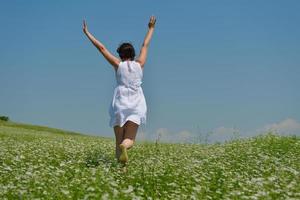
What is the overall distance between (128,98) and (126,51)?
111 centimetres

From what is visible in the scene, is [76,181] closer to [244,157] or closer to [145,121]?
[145,121]

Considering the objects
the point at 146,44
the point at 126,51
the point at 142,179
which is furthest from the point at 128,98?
the point at 142,179

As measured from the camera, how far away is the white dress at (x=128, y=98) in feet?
37.9

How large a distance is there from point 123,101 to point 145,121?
693 millimetres

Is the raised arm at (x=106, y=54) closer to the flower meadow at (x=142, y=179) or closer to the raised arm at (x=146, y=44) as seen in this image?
the raised arm at (x=146, y=44)

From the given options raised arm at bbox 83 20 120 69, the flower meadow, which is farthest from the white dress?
the flower meadow

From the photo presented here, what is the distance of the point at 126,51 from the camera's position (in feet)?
39.4

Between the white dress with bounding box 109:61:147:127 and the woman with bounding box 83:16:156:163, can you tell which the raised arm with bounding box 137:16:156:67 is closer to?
the woman with bounding box 83:16:156:163

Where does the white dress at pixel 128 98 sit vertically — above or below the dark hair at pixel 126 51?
below

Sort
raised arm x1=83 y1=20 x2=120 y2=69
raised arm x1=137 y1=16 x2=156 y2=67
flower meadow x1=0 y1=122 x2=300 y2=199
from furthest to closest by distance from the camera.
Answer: raised arm x1=137 y1=16 x2=156 y2=67, raised arm x1=83 y1=20 x2=120 y2=69, flower meadow x1=0 y1=122 x2=300 y2=199

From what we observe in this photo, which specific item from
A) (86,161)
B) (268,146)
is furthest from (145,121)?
(268,146)

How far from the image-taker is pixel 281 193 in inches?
365

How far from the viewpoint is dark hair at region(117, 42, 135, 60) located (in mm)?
12000

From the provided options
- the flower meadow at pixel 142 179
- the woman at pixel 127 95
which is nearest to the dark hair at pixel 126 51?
the woman at pixel 127 95
